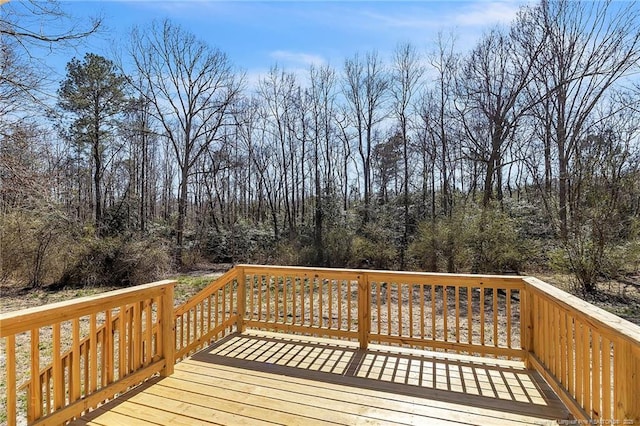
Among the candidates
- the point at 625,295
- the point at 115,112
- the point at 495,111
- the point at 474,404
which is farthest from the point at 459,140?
the point at 115,112

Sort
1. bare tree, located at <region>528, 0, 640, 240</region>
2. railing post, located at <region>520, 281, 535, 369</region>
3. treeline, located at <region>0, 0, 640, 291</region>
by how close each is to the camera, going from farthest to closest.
Answer: 1. bare tree, located at <region>528, 0, 640, 240</region>
2. treeline, located at <region>0, 0, 640, 291</region>
3. railing post, located at <region>520, 281, 535, 369</region>

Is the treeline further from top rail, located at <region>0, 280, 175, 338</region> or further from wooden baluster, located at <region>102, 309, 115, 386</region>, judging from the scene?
wooden baluster, located at <region>102, 309, 115, 386</region>

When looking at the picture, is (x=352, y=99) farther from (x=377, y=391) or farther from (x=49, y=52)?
(x=377, y=391)

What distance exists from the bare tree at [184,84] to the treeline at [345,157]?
0.20 ft

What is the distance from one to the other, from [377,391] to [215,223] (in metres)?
14.4

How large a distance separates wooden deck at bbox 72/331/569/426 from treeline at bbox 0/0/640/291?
5118mm

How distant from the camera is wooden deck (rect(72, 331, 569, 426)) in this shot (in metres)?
2.26

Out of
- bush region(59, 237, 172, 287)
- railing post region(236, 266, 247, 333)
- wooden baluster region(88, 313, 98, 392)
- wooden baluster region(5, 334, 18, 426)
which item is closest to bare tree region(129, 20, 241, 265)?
bush region(59, 237, 172, 287)

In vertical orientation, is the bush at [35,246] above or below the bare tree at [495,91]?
below

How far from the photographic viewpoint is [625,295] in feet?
22.5

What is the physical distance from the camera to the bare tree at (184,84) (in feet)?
44.3

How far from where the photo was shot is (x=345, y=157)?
16734 mm

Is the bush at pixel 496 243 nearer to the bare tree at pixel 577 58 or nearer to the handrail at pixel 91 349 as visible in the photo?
the bare tree at pixel 577 58

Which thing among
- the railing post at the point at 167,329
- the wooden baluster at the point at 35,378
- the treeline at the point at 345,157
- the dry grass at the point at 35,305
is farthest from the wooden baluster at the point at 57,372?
the treeline at the point at 345,157
